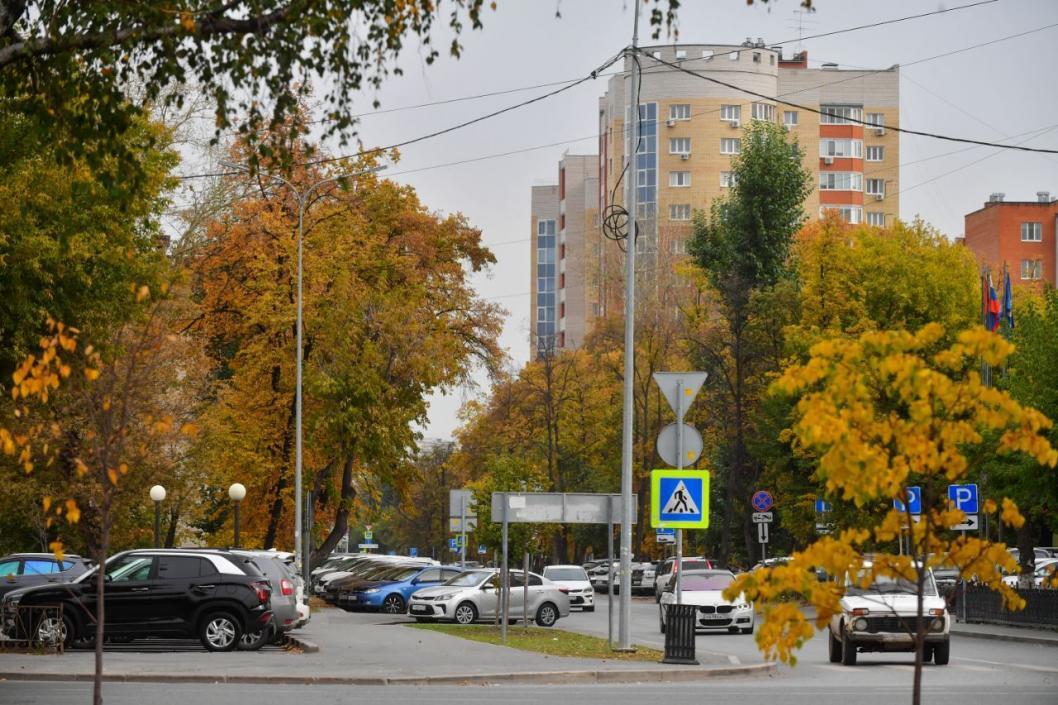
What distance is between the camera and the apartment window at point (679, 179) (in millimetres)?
113812

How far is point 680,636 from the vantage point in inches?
891

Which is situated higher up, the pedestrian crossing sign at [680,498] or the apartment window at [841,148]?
the apartment window at [841,148]

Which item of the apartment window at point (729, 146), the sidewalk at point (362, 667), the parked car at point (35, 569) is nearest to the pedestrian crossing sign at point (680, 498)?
the sidewalk at point (362, 667)

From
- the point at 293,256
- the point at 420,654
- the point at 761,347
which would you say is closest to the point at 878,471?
the point at 420,654

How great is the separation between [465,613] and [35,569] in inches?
404

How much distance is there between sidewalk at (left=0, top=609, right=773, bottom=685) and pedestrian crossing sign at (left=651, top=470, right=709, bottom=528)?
2024 millimetres

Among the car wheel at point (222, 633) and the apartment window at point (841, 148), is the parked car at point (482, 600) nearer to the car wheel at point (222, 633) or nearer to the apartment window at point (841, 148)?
the car wheel at point (222, 633)

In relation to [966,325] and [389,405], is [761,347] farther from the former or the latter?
[389,405]

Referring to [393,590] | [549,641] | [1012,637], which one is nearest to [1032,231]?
[393,590]

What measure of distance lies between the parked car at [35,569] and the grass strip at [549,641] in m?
8.57

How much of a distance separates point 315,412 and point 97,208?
19.7m

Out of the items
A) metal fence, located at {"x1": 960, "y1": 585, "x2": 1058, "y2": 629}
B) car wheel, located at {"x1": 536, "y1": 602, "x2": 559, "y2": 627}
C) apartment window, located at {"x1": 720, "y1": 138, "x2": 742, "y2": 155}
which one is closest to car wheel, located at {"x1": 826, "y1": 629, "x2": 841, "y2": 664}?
metal fence, located at {"x1": 960, "y1": 585, "x2": 1058, "y2": 629}

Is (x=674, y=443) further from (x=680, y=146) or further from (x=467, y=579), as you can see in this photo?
(x=680, y=146)

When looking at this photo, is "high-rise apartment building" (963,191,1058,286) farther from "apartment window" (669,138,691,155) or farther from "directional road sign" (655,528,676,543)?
"directional road sign" (655,528,676,543)
